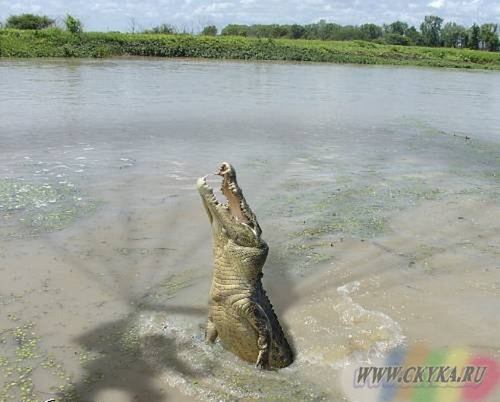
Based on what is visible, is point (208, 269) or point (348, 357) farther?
point (208, 269)

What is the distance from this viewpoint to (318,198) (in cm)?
824

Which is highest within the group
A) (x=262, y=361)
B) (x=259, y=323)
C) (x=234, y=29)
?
(x=234, y=29)

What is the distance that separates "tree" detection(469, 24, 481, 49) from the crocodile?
7562 centimetres

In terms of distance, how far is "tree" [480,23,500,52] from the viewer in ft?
235

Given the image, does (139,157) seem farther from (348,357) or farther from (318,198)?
(348,357)

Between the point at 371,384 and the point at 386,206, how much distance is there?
4.25 metres

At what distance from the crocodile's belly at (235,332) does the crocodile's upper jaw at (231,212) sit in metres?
0.56

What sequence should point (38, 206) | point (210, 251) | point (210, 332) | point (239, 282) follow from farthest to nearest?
point (38, 206), point (210, 251), point (210, 332), point (239, 282)

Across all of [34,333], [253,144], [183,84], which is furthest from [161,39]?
[34,333]

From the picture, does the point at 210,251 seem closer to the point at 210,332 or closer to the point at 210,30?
the point at 210,332

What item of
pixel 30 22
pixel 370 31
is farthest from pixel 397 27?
pixel 30 22

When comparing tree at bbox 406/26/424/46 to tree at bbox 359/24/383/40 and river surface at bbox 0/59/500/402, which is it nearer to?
tree at bbox 359/24/383/40

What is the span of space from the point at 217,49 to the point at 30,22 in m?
16.3

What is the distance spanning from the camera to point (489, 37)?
71.6m
